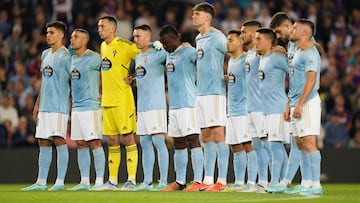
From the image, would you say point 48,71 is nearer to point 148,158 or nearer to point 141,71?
point 141,71

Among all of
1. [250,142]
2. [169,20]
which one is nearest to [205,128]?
[250,142]

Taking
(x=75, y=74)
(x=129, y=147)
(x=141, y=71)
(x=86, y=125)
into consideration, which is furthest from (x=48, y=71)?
(x=129, y=147)

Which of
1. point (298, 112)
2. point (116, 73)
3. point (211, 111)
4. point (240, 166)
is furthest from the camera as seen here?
point (116, 73)

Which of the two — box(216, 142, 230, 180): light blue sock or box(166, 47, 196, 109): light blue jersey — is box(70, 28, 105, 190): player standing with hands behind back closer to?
box(166, 47, 196, 109): light blue jersey

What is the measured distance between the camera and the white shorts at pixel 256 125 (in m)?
15.9

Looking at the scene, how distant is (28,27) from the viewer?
2439 cm

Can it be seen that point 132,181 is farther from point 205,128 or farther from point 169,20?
point 169,20

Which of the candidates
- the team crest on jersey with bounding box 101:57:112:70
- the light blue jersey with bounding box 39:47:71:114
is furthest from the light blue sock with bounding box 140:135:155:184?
the light blue jersey with bounding box 39:47:71:114

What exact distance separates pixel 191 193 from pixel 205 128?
4.44 ft

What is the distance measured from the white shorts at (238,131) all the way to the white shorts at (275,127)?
2.14ft

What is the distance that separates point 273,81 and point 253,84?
0.56m

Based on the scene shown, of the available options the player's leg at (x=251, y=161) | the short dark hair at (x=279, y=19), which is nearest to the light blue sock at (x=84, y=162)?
the player's leg at (x=251, y=161)

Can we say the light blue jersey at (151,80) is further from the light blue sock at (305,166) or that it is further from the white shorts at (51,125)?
the light blue sock at (305,166)

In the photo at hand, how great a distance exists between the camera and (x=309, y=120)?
1452 cm
